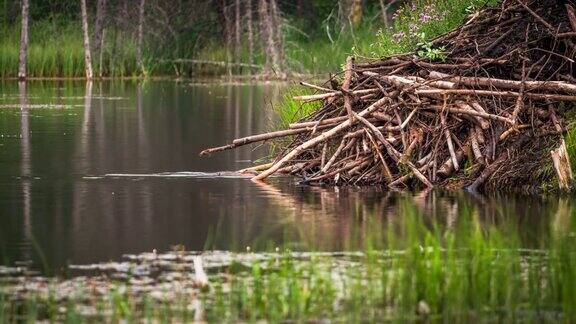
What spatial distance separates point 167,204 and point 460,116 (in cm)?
324

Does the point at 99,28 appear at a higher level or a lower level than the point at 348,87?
higher

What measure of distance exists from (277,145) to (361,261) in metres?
8.83

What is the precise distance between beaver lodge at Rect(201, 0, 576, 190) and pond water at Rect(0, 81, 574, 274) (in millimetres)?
445

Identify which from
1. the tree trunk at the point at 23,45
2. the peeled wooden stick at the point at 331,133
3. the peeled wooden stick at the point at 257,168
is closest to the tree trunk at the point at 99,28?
the tree trunk at the point at 23,45

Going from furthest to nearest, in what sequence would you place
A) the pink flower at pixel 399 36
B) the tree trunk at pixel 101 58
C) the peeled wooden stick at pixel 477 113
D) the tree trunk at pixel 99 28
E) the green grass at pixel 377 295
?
1. the tree trunk at pixel 99 28
2. the tree trunk at pixel 101 58
3. the pink flower at pixel 399 36
4. the peeled wooden stick at pixel 477 113
5. the green grass at pixel 377 295

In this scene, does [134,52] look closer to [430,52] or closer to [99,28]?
[99,28]

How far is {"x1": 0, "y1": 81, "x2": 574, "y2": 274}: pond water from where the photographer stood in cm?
1073

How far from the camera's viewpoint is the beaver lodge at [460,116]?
46.9ft

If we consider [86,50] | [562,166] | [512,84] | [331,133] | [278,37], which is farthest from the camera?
[278,37]

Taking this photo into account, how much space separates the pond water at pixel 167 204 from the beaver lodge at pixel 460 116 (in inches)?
17.5

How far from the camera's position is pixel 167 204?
520 inches

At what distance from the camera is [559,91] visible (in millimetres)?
14625

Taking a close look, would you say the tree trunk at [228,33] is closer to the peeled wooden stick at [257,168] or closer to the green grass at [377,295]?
the peeled wooden stick at [257,168]

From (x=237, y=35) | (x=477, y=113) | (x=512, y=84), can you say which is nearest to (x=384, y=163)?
(x=477, y=113)
